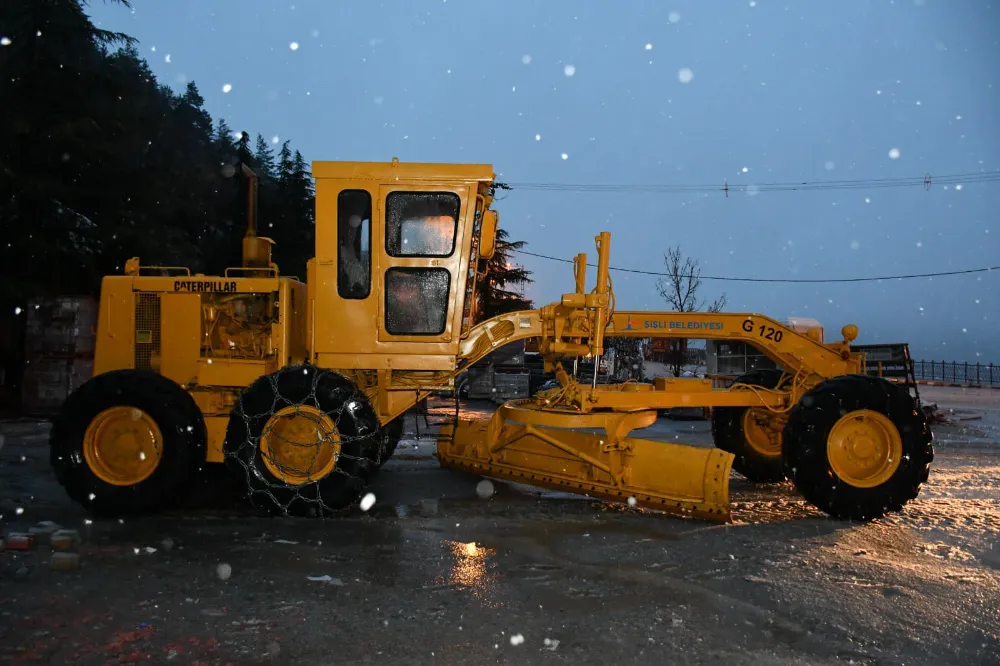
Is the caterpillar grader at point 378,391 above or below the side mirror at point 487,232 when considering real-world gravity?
below

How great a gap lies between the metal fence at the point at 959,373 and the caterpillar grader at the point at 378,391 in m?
35.6

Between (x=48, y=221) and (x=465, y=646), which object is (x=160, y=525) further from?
(x=48, y=221)

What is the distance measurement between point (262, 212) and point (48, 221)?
18.0 meters

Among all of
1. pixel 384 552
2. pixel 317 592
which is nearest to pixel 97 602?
pixel 317 592

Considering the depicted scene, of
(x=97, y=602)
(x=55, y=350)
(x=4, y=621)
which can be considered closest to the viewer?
(x=4, y=621)

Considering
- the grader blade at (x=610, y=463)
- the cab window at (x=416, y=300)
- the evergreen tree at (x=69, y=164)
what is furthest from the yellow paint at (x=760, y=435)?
the evergreen tree at (x=69, y=164)

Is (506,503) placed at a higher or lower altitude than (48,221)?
lower

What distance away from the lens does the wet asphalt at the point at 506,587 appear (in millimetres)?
3900

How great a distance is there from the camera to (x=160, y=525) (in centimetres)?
640

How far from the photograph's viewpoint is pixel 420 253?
6809mm

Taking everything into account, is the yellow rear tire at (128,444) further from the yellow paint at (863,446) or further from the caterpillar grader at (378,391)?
the yellow paint at (863,446)

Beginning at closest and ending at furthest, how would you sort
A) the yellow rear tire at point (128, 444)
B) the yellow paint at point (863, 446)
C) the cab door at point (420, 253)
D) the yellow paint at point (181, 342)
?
the yellow rear tire at point (128, 444)
the yellow paint at point (863, 446)
the cab door at point (420, 253)
the yellow paint at point (181, 342)

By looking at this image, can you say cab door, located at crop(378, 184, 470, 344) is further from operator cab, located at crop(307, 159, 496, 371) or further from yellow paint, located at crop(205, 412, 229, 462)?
yellow paint, located at crop(205, 412, 229, 462)

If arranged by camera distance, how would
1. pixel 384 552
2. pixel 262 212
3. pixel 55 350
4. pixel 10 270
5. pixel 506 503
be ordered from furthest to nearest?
1. pixel 262 212
2. pixel 10 270
3. pixel 55 350
4. pixel 506 503
5. pixel 384 552
